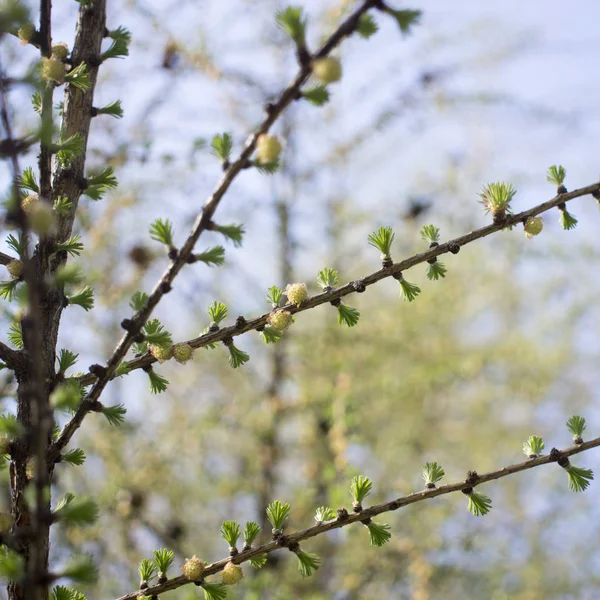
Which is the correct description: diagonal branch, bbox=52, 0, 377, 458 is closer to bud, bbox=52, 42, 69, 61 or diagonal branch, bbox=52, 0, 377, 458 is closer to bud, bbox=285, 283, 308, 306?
bud, bbox=285, 283, 308, 306

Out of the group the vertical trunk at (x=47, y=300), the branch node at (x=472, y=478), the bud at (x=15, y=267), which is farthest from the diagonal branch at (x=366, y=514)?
the bud at (x=15, y=267)

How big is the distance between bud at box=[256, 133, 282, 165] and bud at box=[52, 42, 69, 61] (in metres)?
0.36

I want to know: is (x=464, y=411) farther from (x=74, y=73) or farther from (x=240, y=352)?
(x=74, y=73)

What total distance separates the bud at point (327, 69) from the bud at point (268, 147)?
7 centimetres

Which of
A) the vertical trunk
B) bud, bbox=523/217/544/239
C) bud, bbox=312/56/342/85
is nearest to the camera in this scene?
bud, bbox=312/56/342/85

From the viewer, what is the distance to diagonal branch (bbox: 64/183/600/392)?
30.1 inches

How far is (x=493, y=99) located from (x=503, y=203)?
5.35ft

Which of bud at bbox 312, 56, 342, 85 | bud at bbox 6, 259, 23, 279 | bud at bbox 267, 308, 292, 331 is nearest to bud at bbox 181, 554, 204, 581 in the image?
bud at bbox 267, 308, 292, 331

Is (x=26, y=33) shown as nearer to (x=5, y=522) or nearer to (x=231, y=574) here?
(x=5, y=522)

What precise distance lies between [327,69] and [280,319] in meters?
0.30

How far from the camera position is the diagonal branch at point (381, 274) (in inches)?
30.1

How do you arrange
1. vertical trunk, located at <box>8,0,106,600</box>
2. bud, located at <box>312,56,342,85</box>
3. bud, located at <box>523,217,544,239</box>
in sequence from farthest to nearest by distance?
bud, located at <box>523,217,544,239</box>
vertical trunk, located at <box>8,0,106,600</box>
bud, located at <box>312,56,342,85</box>

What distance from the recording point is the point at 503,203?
2.55ft

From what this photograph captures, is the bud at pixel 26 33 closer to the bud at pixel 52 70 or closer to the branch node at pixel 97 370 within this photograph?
the bud at pixel 52 70
